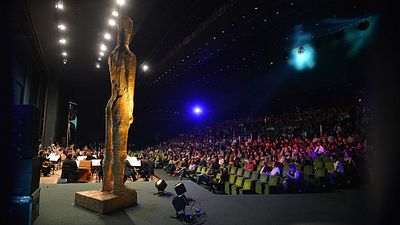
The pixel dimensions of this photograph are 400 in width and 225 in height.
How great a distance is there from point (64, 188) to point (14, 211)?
4.08 meters

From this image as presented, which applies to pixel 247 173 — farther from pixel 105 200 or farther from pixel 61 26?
pixel 61 26

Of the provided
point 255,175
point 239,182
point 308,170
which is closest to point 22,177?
point 239,182

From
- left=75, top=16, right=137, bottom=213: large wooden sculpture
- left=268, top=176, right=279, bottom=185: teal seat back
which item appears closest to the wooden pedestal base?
left=75, top=16, right=137, bottom=213: large wooden sculpture

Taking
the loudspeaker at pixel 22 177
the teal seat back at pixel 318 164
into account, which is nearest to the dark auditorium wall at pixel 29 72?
the loudspeaker at pixel 22 177

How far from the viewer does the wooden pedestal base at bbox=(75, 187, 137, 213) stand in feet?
17.1

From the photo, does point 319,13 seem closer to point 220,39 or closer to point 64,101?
point 220,39

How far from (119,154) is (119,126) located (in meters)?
0.59

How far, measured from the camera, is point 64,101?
71.3 ft

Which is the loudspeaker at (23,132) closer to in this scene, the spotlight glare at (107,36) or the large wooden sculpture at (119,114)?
the large wooden sculpture at (119,114)

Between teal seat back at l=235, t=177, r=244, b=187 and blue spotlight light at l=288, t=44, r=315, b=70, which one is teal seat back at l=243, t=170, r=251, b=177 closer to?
teal seat back at l=235, t=177, r=244, b=187

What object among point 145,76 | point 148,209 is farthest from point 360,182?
point 145,76

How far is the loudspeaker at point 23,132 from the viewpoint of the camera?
3971mm

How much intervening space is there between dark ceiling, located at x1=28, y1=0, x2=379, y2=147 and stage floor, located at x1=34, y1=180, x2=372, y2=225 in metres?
4.69

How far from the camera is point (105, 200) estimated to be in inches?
204
